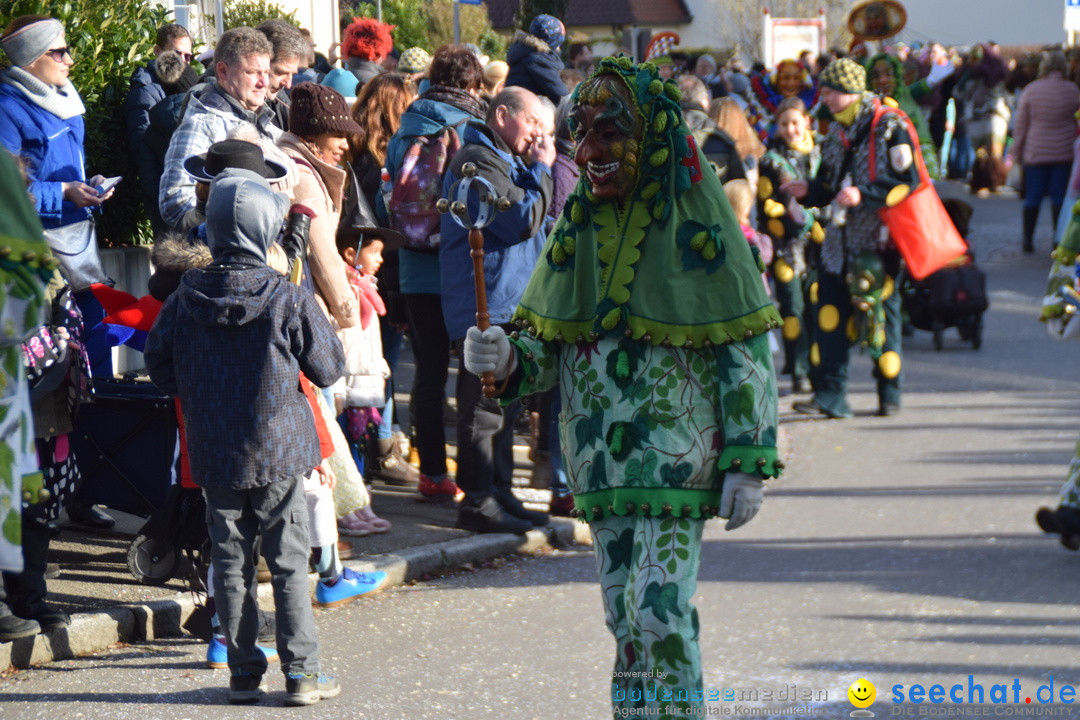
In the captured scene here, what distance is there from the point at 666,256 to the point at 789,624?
2473mm

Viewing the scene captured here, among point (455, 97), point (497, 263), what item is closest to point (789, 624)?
point (497, 263)

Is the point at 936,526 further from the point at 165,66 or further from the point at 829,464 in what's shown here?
the point at 165,66

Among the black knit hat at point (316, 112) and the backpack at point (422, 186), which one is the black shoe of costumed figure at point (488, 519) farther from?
the black knit hat at point (316, 112)

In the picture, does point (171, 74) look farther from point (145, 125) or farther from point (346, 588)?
point (346, 588)

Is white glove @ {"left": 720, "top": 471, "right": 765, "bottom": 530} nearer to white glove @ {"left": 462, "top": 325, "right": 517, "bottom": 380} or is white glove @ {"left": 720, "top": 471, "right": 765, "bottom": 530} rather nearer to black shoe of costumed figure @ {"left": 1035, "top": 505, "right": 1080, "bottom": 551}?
white glove @ {"left": 462, "top": 325, "right": 517, "bottom": 380}

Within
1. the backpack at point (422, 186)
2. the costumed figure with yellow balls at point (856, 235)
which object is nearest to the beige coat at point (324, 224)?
the backpack at point (422, 186)

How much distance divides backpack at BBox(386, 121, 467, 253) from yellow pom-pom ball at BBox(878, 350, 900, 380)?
386 centimetres

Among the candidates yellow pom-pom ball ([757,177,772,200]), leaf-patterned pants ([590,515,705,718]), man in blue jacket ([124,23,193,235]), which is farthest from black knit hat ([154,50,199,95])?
leaf-patterned pants ([590,515,705,718])

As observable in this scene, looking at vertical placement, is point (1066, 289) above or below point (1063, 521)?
above

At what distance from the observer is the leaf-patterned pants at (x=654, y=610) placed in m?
3.80

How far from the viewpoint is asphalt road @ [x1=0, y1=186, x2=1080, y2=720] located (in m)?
5.06

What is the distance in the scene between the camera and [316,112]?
20.5 feet

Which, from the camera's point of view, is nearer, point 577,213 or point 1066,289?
point 577,213

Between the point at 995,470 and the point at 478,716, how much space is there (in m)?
4.70
